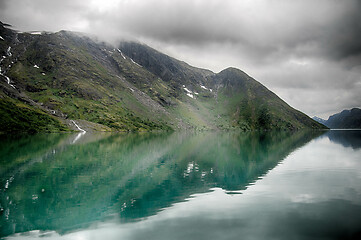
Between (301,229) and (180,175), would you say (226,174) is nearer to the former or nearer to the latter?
(180,175)

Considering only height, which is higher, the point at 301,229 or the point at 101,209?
the point at 101,209

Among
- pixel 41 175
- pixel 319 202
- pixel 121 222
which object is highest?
pixel 41 175

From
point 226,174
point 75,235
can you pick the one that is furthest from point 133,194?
point 226,174

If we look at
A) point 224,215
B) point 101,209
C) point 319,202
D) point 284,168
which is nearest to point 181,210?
point 224,215

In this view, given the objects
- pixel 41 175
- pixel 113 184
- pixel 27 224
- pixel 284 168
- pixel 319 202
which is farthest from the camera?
pixel 284 168

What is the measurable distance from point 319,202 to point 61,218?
79.8 feet

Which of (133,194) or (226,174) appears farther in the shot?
(226,174)

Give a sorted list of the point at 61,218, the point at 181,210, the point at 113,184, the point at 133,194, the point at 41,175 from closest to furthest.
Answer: the point at 61,218 < the point at 181,210 < the point at 133,194 < the point at 113,184 < the point at 41,175

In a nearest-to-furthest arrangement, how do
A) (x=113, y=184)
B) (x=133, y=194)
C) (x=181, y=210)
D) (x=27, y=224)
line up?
(x=27, y=224), (x=181, y=210), (x=133, y=194), (x=113, y=184)

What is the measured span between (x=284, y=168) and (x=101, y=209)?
33839 millimetres

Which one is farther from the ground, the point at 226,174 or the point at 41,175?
the point at 41,175

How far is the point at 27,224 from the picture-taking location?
16.9 m

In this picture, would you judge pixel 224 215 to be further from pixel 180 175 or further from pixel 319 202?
pixel 180 175

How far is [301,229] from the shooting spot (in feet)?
51.3
